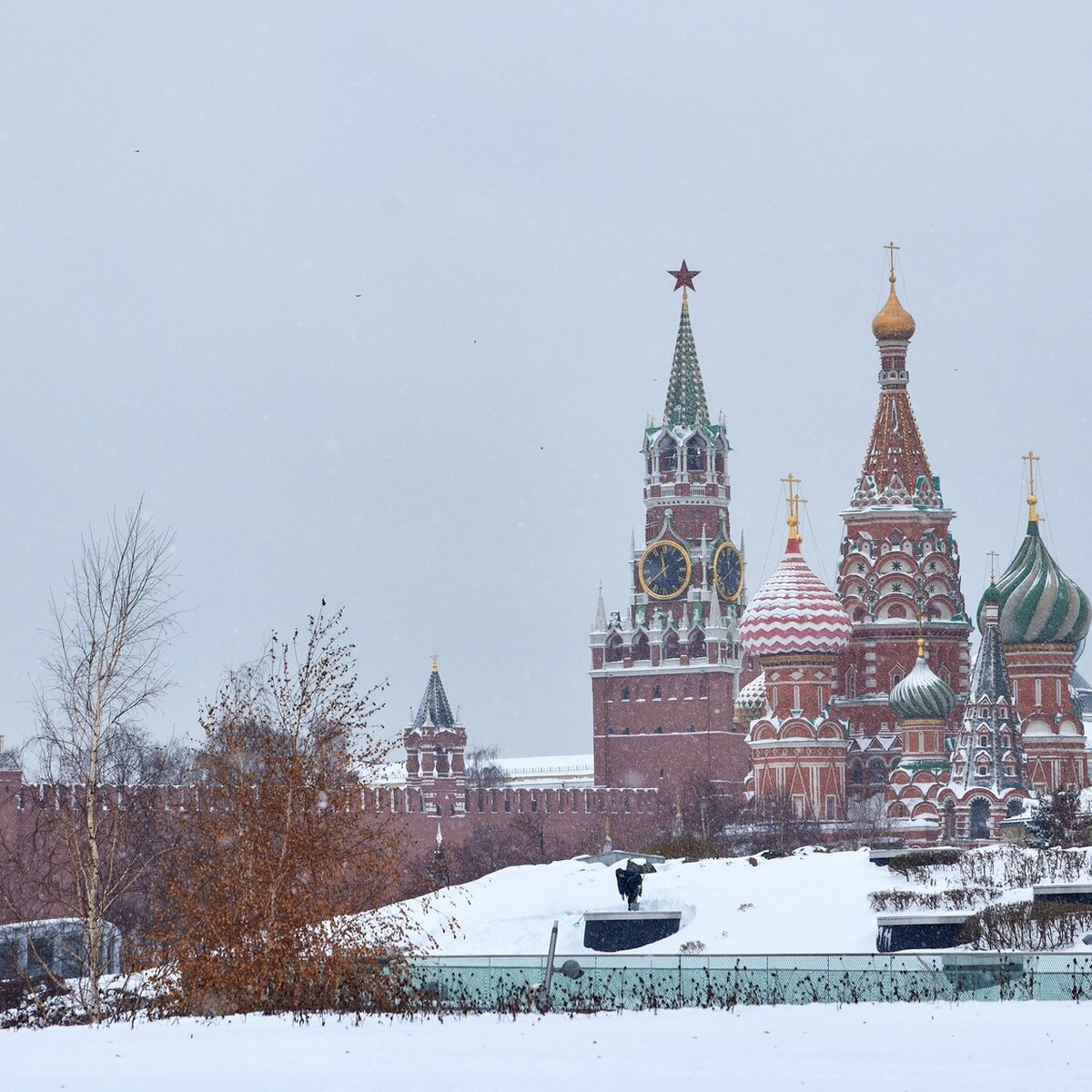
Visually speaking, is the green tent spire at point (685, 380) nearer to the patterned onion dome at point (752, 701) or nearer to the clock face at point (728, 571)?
the clock face at point (728, 571)

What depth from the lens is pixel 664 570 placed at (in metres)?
95.8

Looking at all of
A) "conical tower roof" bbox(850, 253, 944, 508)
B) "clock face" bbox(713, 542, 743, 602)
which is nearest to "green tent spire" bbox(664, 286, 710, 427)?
"clock face" bbox(713, 542, 743, 602)

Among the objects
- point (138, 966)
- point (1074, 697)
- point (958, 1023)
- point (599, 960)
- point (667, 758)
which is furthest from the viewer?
point (667, 758)

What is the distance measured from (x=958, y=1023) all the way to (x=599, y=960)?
22.6 ft

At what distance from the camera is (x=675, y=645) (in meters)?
95.4

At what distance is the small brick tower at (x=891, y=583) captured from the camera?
68750 mm

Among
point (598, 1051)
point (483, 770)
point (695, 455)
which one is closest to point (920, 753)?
point (695, 455)

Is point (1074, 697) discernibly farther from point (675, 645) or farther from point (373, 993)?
point (373, 993)

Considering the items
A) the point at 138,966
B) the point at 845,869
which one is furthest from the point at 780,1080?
the point at 845,869

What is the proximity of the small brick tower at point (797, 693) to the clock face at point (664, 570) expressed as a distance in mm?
26597

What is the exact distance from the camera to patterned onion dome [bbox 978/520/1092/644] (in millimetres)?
63250

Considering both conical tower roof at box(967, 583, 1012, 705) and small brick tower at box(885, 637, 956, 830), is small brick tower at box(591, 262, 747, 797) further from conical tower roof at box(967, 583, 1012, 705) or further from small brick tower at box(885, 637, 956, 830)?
conical tower roof at box(967, 583, 1012, 705)

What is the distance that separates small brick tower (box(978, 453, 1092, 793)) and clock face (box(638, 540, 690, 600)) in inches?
1255

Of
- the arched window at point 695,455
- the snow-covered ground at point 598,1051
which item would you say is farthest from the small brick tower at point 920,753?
the snow-covered ground at point 598,1051
